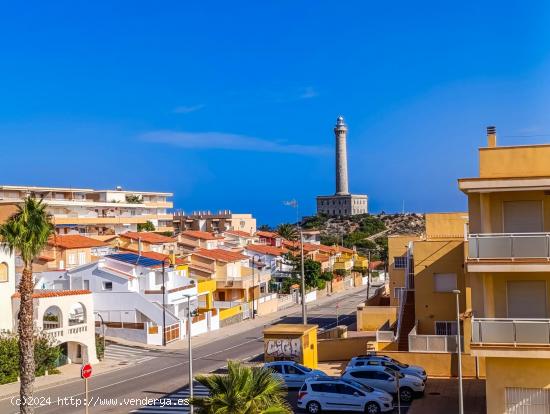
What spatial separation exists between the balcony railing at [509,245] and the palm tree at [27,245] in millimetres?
17603

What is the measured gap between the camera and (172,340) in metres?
52.8

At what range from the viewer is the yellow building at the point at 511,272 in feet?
66.2

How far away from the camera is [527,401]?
20547 millimetres

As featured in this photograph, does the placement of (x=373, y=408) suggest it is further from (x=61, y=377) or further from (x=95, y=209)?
(x=95, y=209)

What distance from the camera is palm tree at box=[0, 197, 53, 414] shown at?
1157 inches

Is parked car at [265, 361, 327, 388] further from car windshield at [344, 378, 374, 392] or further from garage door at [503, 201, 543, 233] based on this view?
garage door at [503, 201, 543, 233]

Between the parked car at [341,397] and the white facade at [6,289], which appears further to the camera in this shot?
the white facade at [6,289]

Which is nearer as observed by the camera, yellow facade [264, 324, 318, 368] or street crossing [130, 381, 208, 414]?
street crossing [130, 381, 208, 414]

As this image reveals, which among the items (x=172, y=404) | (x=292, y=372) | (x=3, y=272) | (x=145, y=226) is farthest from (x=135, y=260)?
(x=145, y=226)

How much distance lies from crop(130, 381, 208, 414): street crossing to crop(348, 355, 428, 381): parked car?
6.89 meters

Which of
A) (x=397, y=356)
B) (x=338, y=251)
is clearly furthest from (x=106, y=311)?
(x=338, y=251)

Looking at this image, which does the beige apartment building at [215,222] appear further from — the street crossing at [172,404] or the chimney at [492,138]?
the chimney at [492,138]

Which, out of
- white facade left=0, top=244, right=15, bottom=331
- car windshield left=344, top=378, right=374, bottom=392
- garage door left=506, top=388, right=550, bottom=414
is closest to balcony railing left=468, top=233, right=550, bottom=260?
garage door left=506, top=388, right=550, bottom=414

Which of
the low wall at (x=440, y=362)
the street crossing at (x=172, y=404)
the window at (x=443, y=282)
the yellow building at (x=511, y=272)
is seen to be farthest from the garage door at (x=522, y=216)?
the window at (x=443, y=282)
